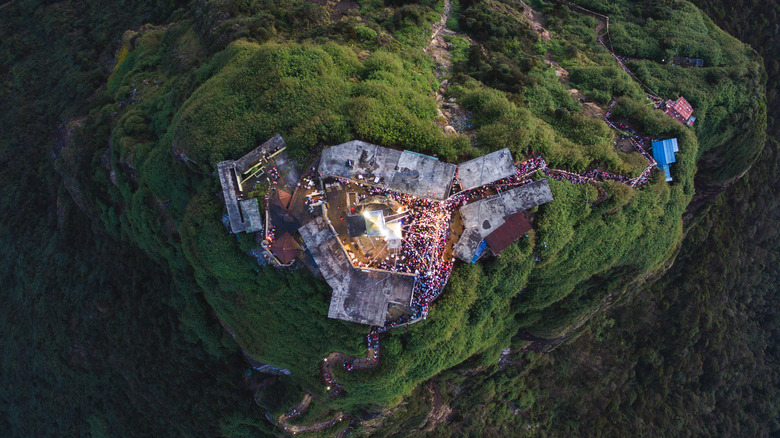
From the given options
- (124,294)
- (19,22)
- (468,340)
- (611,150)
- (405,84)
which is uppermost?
(405,84)

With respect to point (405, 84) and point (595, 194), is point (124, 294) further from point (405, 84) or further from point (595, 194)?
point (595, 194)

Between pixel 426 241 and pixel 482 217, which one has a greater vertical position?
pixel 482 217

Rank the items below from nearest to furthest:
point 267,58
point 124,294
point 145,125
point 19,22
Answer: point 267,58 < point 145,125 < point 124,294 < point 19,22

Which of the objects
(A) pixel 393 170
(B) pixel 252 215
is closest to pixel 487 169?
(A) pixel 393 170

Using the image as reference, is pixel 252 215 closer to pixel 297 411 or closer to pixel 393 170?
pixel 393 170

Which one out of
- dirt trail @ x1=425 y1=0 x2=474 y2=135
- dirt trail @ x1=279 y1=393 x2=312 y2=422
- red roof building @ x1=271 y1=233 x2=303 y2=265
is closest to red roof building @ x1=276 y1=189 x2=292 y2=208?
red roof building @ x1=271 y1=233 x2=303 y2=265

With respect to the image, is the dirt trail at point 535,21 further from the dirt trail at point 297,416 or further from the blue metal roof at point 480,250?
the dirt trail at point 297,416

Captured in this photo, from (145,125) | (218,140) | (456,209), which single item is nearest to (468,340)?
(456,209)
